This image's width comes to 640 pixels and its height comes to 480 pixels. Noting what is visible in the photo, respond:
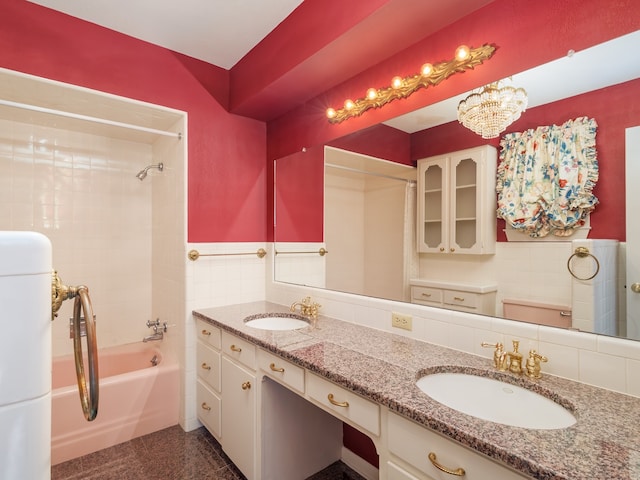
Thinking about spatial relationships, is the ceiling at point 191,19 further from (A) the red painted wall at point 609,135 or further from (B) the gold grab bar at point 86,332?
(B) the gold grab bar at point 86,332

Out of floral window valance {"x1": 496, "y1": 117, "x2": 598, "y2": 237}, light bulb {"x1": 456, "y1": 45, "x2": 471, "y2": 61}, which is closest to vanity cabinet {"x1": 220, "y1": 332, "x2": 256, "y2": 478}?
floral window valance {"x1": 496, "y1": 117, "x2": 598, "y2": 237}

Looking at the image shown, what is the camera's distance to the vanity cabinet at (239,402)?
1.66 meters

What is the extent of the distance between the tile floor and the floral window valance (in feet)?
5.28

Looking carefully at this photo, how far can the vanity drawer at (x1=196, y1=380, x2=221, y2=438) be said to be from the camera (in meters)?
2.00

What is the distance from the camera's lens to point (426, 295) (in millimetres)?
1569

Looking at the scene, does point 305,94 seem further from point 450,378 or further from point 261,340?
point 450,378

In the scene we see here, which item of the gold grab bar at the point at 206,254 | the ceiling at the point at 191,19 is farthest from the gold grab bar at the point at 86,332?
the ceiling at the point at 191,19

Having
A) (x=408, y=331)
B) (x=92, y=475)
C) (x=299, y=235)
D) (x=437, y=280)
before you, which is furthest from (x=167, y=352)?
(x=437, y=280)

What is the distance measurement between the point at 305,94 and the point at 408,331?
1598mm

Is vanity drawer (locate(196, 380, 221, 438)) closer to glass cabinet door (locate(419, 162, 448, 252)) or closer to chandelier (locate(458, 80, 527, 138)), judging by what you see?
glass cabinet door (locate(419, 162, 448, 252))

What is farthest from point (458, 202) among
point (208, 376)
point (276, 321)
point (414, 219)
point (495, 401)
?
point (208, 376)

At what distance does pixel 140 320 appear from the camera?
2.89m

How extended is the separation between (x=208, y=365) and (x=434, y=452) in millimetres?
1608

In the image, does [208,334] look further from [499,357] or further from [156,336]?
[499,357]
